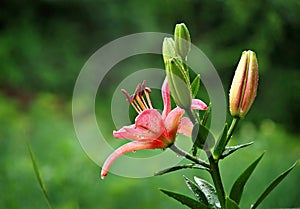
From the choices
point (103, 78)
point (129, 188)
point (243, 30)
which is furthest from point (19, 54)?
point (129, 188)

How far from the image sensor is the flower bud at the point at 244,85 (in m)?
0.48

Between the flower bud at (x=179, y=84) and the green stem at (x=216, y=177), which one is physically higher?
the flower bud at (x=179, y=84)

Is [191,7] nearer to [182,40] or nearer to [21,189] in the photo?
[21,189]

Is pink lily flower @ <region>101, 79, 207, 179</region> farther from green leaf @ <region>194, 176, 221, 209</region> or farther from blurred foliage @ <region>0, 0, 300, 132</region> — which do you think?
blurred foliage @ <region>0, 0, 300, 132</region>

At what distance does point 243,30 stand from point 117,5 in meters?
0.94

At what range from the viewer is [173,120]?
464mm

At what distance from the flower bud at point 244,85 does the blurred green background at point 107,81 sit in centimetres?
53

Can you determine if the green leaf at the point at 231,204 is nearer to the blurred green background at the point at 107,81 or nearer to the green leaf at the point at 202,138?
the green leaf at the point at 202,138

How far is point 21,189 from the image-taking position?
4.15 ft

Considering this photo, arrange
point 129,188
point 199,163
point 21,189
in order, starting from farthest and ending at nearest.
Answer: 1. point 129,188
2. point 21,189
3. point 199,163

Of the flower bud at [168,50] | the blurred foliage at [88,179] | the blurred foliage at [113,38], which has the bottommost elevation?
the blurred foliage at [88,179]

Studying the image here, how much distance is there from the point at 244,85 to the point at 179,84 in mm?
57

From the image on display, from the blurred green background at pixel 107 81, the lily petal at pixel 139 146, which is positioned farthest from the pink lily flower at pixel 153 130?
the blurred green background at pixel 107 81

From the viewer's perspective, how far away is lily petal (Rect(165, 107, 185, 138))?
46cm
